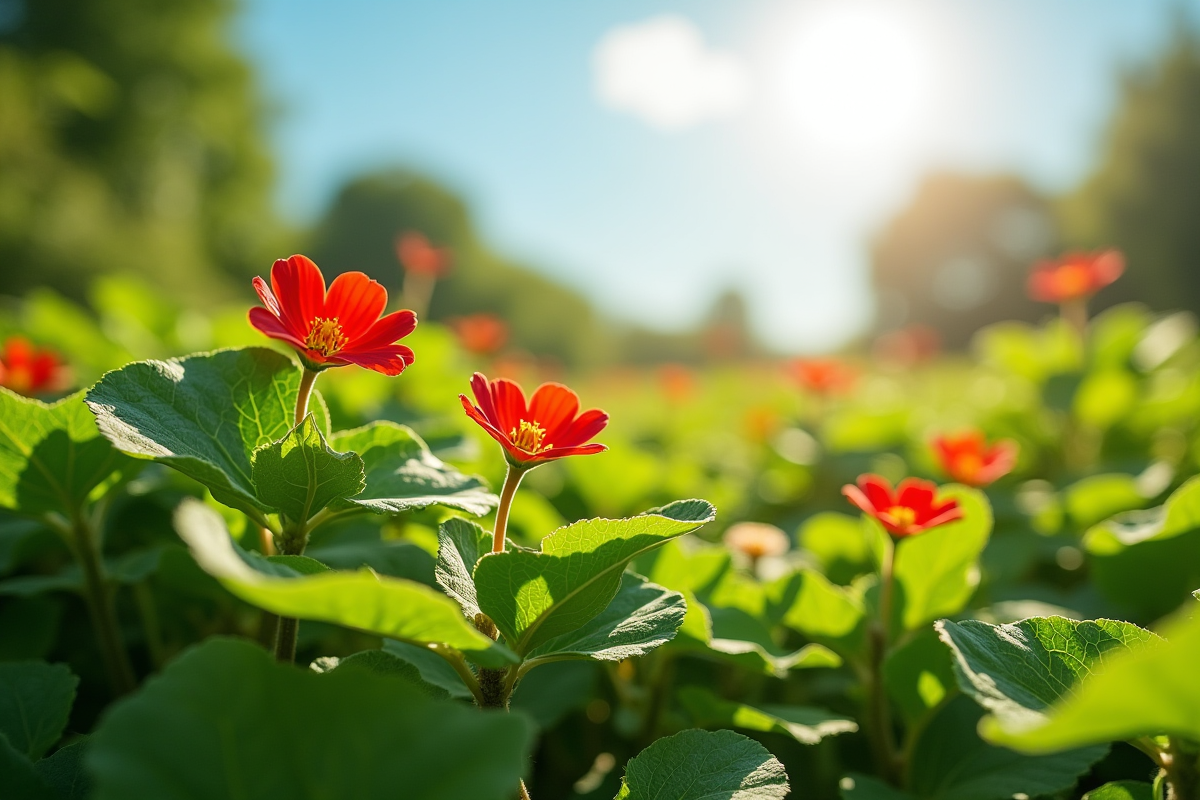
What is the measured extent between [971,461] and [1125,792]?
2.55 ft

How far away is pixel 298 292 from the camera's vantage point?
891 mm

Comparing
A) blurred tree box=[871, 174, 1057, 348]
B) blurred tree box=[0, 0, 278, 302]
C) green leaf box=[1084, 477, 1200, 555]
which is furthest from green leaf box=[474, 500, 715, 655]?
blurred tree box=[871, 174, 1057, 348]

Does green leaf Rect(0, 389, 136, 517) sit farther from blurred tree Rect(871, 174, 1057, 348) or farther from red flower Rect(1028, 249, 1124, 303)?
blurred tree Rect(871, 174, 1057, 348)

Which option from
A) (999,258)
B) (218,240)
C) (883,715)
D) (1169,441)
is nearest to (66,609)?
(883,715)

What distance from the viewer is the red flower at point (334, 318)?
0.84m

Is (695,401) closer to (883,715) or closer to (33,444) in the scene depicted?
(883,715)

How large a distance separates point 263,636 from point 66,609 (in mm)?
604

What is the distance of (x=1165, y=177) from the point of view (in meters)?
18.7

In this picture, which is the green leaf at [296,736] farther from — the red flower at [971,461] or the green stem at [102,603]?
the red flower at [971,461]

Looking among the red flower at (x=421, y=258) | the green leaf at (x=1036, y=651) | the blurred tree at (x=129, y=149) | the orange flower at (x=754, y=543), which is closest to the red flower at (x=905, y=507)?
the green leaf at (x=1036, y=651)

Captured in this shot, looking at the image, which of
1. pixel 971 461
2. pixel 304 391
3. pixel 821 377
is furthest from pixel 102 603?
pixel 821 377

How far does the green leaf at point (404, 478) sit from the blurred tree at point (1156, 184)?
21673 millimetres

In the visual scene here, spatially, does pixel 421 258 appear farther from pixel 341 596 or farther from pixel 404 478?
pixel 341 596

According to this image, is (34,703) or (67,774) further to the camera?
(34,703)
